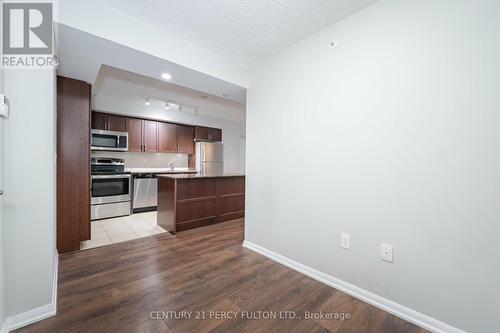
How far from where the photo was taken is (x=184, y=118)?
5328mm

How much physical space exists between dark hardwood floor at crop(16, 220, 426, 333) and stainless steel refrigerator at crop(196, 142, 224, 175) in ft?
10.9

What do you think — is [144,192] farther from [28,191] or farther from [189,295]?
[189,295]

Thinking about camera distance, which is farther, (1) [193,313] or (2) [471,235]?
(1) [193,313]

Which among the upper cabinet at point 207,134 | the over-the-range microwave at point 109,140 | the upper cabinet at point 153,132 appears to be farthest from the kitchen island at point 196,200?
the upper cabinet at point 207,134

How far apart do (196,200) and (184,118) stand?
8.97 ft

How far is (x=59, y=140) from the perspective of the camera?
2.38 m

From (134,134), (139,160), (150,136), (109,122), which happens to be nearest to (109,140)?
(109,122)

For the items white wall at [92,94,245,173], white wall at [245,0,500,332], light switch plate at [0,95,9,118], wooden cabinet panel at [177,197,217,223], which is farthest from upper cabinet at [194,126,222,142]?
light switch plate at [0,95,9,118]

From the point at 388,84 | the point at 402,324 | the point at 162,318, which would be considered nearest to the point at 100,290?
the point at 162,318

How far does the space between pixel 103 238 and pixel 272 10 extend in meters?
3.47

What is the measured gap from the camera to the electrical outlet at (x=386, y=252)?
1.56 metres

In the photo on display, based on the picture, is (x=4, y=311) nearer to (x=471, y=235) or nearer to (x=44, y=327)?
(x=44, y=327)

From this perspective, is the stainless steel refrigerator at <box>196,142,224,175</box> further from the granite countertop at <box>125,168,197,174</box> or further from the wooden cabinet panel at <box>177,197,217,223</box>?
the wooden cabinet panel at <box>177,197,217,223</box>

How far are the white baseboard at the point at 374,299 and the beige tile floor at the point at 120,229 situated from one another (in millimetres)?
2126
